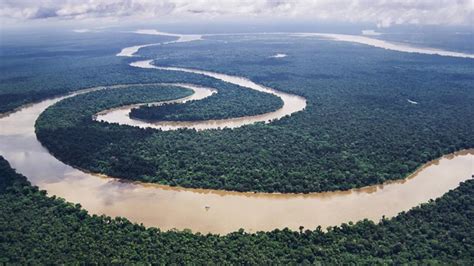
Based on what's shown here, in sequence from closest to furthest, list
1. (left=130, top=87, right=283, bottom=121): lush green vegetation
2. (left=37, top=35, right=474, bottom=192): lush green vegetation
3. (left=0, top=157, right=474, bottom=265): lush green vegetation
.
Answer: (left=0, top=157, right=474, bottom=265): lush green vegetation < (left=37, top=35, right=474, bottom=192): lush green vegetation < (left=130, top=87, right=283, bottom=121): lush green vegetation

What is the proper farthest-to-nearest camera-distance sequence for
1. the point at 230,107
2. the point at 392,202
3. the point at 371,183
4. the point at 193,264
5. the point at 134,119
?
the point at 230,107 → the point at 134,119 → the point at 371,183 → the point at 392,202 → the point at 193,264

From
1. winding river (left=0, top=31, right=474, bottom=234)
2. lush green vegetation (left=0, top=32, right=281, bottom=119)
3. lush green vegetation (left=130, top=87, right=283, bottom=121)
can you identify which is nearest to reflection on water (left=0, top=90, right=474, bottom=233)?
winding river (left=0, top=31, right=474, bottom=234)

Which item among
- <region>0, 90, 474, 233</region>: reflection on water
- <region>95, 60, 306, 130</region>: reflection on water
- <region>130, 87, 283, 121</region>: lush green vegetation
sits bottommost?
<region>0, 90, 474, 233</region>: reflection on water

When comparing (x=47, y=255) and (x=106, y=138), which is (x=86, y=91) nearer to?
(x=106, y=138)

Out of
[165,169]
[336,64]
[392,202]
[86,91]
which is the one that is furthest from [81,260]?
[336,64]

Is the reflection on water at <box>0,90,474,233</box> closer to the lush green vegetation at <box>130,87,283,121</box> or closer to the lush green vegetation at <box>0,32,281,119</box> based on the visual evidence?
the lush green vegetation at <box>130,87,283,121</box>

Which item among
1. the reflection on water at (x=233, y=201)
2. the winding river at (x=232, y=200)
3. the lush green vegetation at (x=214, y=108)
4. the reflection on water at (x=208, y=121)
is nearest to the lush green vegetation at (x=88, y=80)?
the lush green vegetation at (x=214, y=108)

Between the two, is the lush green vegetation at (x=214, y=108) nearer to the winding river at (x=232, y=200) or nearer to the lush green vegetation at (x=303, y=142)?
the lush green vegetation at (x=303, y=142)
